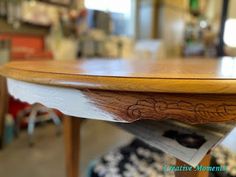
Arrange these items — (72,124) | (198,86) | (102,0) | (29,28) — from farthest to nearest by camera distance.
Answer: (102,0) < (29,28) < (72,124) < (198,86)

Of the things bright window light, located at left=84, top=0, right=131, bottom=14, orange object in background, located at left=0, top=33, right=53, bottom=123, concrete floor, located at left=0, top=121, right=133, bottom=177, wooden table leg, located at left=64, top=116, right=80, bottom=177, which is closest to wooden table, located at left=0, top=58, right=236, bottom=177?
wooden table leg, located at left=64, top=116, right=80, bottom=177

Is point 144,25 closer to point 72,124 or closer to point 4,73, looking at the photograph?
point 72,124

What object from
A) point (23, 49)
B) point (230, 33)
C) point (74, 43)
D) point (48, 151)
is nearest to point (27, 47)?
point (23, 49)

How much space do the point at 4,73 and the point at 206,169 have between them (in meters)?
0.54

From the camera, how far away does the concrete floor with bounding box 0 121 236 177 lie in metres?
1.48

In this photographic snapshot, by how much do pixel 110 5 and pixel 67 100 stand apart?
10.5 feet

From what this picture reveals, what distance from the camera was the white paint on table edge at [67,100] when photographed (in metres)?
0.50

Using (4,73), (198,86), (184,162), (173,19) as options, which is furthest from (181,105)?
(173,19)

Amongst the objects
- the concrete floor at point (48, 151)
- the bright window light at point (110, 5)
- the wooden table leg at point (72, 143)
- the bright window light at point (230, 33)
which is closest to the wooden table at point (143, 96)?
the wooden table leg at point (72, 143)

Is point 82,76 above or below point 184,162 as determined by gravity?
above

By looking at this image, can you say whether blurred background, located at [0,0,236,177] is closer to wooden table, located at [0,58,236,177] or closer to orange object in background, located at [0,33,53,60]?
orange object in background, located at [0,33,53,60]

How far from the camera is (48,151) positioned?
177 centimetres

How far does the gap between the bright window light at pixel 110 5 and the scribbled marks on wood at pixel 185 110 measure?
280cm

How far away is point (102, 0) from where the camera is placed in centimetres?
334
